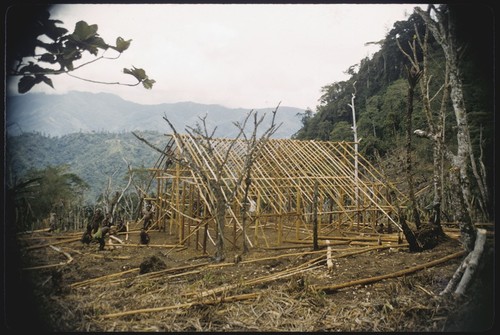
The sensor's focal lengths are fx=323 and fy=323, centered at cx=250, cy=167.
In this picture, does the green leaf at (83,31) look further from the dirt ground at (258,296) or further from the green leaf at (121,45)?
the dirt ground at (258,296)

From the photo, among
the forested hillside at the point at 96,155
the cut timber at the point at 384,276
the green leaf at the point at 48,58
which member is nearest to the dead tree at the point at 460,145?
the cut timber at the point at 384,276

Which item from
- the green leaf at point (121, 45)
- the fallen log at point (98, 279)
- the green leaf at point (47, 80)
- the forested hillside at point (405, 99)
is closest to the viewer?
the green leaf at point (47, 80)

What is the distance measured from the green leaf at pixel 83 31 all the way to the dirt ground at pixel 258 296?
285 cm

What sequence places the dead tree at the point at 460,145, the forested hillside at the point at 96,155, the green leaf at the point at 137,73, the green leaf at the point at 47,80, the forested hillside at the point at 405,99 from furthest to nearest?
the forested hillside at the point at 96,155
the dead tree at the point at 460,145
the forested hillside at the point at 405,99
the green leaf at the point at 137,73
the green leaf at the point at 47,80

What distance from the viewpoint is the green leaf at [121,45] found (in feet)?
8.50

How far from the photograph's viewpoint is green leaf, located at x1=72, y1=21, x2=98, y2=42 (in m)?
2.47

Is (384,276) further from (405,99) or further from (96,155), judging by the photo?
(96,155)

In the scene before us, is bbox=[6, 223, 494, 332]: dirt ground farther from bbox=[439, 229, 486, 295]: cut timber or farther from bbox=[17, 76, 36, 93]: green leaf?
bbox=[17, 76, 36, 93]: green leaf

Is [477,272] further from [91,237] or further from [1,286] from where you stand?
[91,237]

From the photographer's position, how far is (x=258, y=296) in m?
5.34

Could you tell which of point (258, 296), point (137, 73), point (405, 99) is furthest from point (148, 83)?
point (405, 99)

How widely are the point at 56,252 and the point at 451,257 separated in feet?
33.7

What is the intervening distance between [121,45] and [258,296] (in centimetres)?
430

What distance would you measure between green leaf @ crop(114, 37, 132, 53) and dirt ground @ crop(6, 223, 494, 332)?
9.57ft
